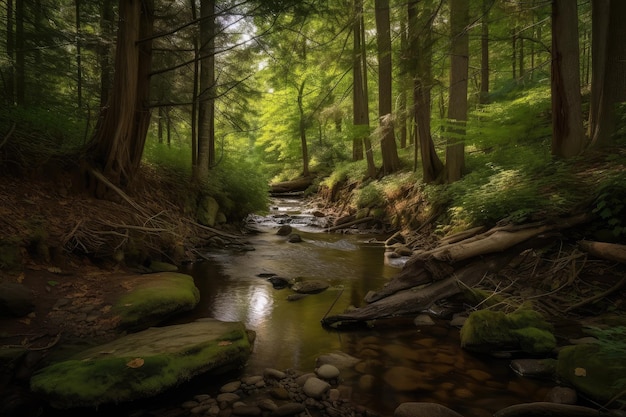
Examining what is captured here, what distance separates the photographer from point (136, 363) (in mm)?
3256

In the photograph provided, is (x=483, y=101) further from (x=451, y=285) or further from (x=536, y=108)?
(x=451, y=285)

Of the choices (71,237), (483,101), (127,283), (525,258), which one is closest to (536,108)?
(483,101)

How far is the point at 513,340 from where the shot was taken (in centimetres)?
417

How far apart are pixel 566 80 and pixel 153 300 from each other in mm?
8357

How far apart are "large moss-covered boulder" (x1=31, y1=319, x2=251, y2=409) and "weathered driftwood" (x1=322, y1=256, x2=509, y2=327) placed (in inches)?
66.4

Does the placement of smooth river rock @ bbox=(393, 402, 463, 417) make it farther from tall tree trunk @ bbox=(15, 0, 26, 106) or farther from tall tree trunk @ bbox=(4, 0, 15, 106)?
tall tree trunk @ bbox=(15, 0, 26, 106)

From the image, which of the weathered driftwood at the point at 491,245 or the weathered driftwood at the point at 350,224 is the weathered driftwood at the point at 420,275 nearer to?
the weathered driftwood at the point at 491,245

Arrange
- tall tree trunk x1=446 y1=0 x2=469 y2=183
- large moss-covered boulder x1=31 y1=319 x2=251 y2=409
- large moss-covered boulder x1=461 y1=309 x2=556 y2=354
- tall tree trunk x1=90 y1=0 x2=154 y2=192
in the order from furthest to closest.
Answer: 1. tall tree trunk x1=446 y1=0 x2=469 y2=183
2. tall tree trunk x1=90 y1=0 x2=154 y2=192
3. large moss-covered boulder x1=461 y1=309 x2=556 y2=354
4. large moss-covered boulder x1=31 y1=319 x2=251 y2=409

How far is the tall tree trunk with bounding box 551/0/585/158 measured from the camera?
21.9 ft

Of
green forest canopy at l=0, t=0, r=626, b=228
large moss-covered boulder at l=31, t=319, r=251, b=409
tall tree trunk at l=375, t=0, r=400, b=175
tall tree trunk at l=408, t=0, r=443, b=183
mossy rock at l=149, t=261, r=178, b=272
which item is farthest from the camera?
tall tree trunk at l=375, t=0, r=400, b=175

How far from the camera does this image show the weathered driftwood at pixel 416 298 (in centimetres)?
517

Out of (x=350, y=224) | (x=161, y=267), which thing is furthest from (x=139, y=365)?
(x=350, y=224)

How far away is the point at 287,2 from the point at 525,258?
640 centimetres

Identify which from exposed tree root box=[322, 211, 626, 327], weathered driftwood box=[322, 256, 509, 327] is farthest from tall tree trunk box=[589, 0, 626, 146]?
weathered driftwood box=[322, 256, 509, 327]
